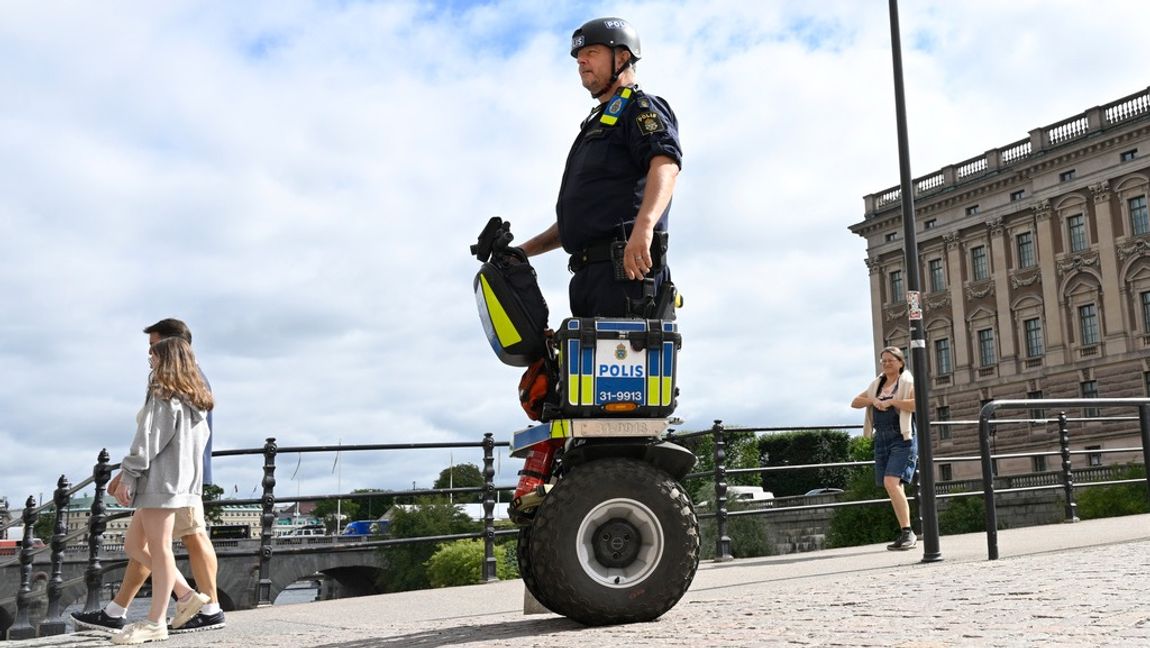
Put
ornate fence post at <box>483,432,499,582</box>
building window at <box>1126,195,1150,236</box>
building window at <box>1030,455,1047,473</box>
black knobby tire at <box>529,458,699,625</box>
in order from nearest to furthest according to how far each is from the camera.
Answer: black knobby tire at <box>529,458,699,625</box> → ornate fence post at <box>483,432,499,582</box> → building window at <box>1126,195,1150,236</box> → building window at <box>1030,455,1047,473</box>

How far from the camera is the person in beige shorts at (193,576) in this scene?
5.68m

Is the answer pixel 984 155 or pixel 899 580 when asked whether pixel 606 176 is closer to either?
pixel 899 580

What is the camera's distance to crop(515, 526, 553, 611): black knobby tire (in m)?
4.11

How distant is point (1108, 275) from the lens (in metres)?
46.8

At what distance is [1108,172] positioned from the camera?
4659 centimetres

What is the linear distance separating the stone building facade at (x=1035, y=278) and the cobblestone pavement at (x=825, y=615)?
37057 mm

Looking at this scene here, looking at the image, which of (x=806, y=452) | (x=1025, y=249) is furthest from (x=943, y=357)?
(x=806, y=452)

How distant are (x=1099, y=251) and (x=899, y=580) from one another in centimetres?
4692

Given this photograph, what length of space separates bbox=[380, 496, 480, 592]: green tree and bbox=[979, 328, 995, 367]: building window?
25.5 m

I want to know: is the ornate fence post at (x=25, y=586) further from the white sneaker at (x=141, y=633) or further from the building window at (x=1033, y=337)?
the building window at (x=1033, y=337)

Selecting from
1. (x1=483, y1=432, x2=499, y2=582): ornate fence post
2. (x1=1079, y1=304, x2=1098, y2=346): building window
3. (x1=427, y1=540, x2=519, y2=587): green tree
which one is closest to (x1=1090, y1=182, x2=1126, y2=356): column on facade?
(x1=1079, y1=304, x2=1098, y2=346): building window

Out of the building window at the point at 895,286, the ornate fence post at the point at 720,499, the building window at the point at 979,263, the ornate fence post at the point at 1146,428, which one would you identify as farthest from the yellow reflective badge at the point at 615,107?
the building window at the point at 895,286

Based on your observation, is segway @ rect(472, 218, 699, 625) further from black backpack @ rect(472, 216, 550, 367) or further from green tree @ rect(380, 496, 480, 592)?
green tree @ rect(380, 496, 480, 592)

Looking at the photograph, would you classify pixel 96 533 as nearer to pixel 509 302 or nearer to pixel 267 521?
pixel 267 521
